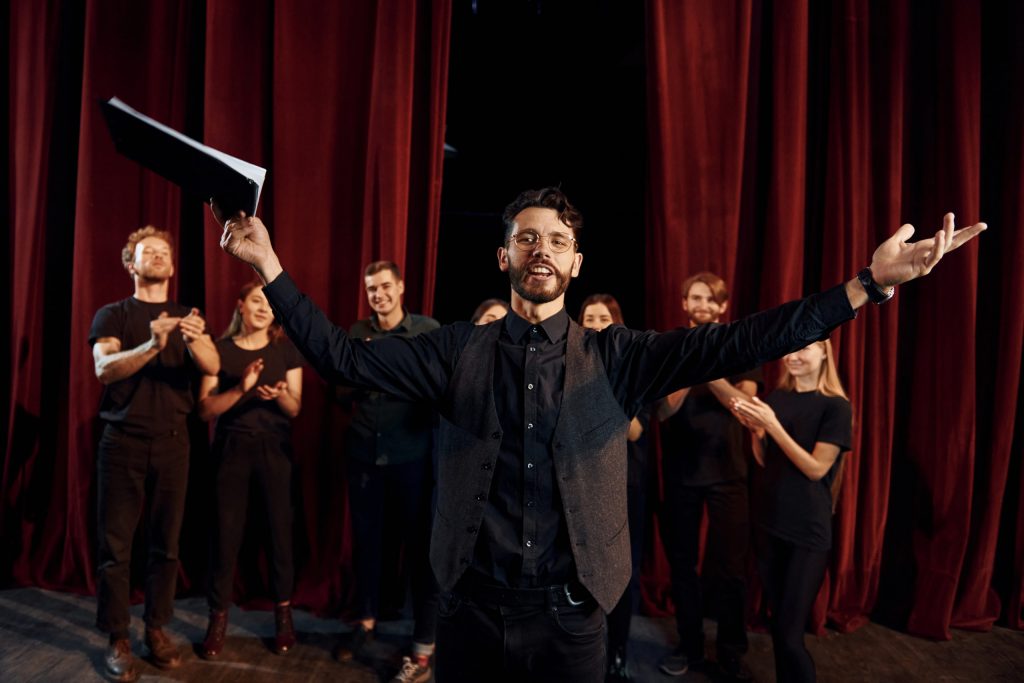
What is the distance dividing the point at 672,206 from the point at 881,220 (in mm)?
1011

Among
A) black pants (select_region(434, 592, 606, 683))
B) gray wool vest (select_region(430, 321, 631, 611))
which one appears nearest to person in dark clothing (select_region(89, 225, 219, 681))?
gray wool vest (select_region(430, 321, 631, 611))

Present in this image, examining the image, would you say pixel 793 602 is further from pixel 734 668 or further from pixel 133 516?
pixel 133 516

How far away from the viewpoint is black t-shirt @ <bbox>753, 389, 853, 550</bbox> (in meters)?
2.46

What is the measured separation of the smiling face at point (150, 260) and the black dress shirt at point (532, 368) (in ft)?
5.77

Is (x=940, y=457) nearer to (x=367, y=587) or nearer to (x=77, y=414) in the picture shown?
(x=367, y=587)

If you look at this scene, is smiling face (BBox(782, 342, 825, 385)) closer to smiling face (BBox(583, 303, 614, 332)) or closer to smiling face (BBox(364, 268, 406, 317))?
smiling face (BBox(583, 303, 614, 332))

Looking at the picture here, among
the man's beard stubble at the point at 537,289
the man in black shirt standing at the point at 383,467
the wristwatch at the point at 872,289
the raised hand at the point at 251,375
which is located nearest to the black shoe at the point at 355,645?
the man in black shirt standing at the point at 383,467

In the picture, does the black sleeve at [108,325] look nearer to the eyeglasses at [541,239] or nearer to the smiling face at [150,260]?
the smiling face at [150,260]

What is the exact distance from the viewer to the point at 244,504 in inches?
119

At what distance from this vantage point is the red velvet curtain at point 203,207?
3.48 meters

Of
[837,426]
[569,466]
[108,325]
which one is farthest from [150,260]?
[837,426]

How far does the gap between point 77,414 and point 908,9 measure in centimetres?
439

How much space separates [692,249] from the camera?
138 inches

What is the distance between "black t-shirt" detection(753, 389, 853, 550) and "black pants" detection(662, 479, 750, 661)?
0.29 meters
